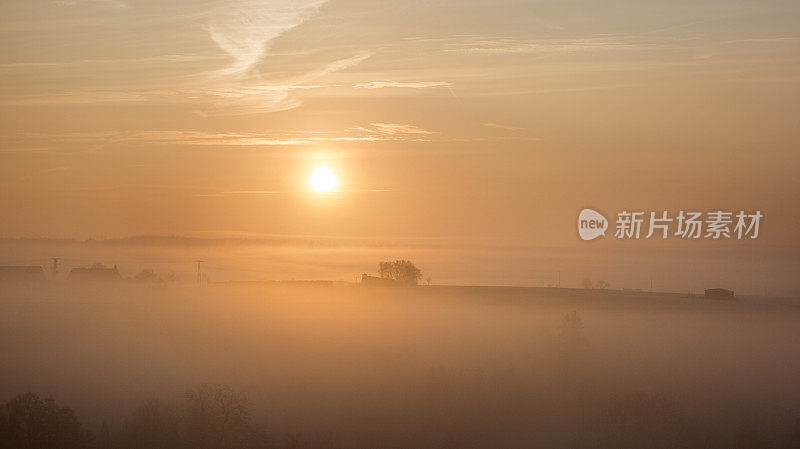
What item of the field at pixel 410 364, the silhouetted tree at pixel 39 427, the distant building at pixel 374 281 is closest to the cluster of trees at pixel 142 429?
the silhouetted tree at pixel 39 427

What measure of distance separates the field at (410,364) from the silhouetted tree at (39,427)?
7.37 feet

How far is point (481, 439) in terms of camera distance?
78.5 metres

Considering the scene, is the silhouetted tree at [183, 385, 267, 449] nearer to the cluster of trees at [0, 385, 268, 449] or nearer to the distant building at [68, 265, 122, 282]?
the cluster of trees at [0, 385, 268, 449]

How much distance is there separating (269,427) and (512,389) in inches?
1203

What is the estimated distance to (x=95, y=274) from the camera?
5886 inches

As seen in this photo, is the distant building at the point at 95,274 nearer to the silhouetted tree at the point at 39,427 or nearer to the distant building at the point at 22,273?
the distant building at the point at 22,273

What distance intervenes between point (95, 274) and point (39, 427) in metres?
85.3

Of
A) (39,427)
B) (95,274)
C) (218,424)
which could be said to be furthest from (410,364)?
(95,274)

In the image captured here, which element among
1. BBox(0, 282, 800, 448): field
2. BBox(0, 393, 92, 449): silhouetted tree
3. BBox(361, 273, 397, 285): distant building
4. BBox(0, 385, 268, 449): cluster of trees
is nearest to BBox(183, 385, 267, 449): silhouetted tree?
BBox(0, 385, 268, 449): cluster of trees

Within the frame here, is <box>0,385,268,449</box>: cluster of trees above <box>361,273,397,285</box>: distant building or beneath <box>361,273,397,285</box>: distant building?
beneath

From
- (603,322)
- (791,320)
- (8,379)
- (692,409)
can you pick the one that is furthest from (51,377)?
(791,320)

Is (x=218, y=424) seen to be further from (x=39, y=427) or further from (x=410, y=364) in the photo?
(x=410, y=364)

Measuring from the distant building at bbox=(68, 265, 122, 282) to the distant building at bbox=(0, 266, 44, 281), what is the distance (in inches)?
192

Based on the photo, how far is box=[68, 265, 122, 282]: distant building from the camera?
481 feet
